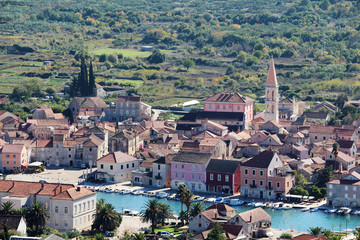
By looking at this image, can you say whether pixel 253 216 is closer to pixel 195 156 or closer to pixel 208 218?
pixel 208 218

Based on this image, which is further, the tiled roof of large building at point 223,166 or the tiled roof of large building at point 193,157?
the tiled roof of large building at point 193,157

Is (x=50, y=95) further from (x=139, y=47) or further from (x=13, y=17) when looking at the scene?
(x=13, y=17)

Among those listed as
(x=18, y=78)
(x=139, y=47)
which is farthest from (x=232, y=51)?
(x=18, y=78)

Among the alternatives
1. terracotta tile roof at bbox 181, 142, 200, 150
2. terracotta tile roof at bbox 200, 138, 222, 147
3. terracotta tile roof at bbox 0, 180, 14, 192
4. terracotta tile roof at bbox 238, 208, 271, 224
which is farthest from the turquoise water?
terracotta tile roof at bbox 181, 142, 200, 150

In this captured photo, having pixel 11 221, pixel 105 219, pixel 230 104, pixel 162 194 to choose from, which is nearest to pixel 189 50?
pixel 230 104

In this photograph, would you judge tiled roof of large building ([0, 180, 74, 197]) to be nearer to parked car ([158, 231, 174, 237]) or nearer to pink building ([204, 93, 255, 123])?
parked car ([158, 231, 174, 237])

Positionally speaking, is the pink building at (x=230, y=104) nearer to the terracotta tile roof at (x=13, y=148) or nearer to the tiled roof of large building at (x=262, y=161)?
the terracotta tile roof at (x=13, y=148)

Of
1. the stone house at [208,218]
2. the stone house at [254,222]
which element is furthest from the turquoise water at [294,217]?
the stone house at [208,218]
